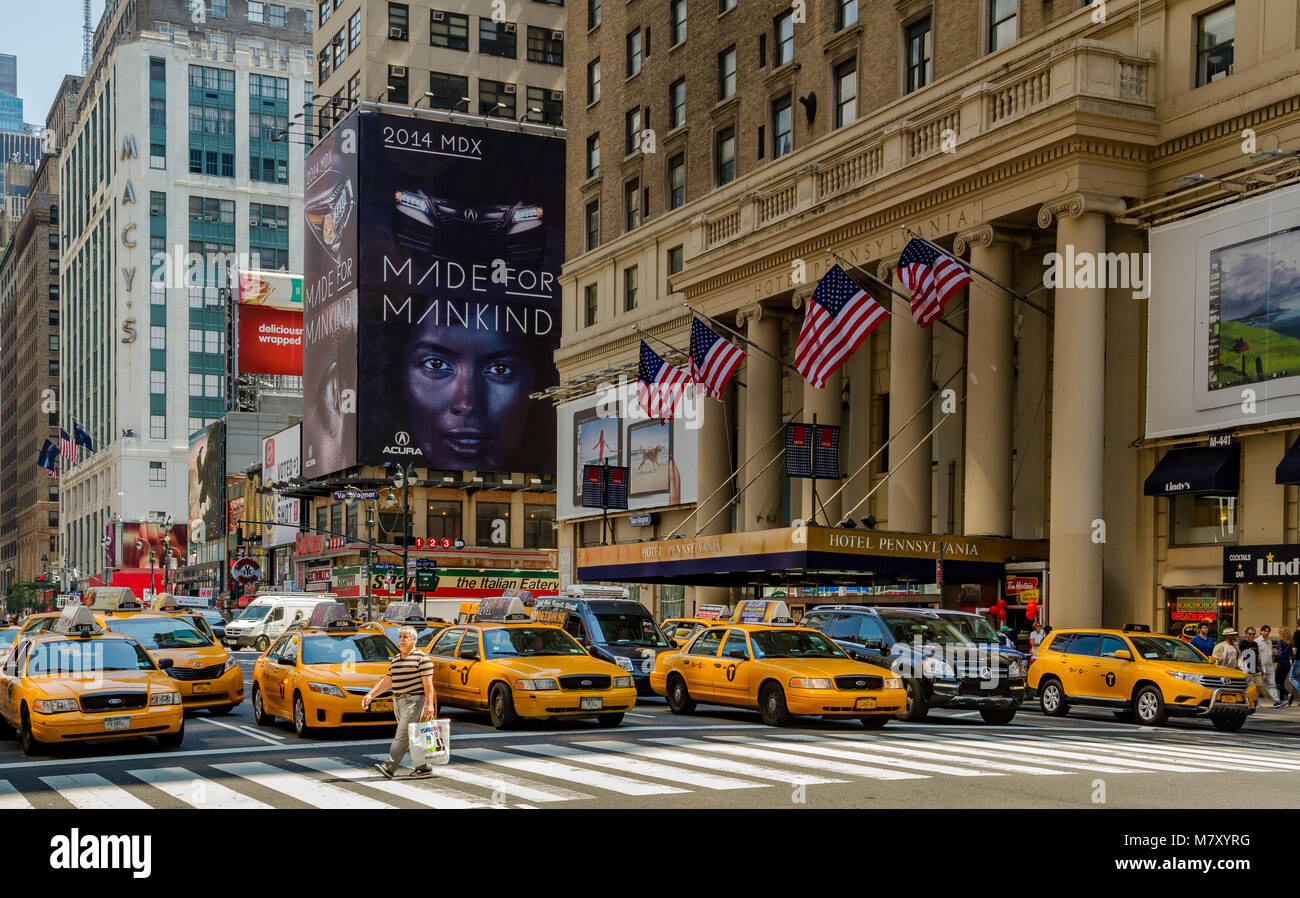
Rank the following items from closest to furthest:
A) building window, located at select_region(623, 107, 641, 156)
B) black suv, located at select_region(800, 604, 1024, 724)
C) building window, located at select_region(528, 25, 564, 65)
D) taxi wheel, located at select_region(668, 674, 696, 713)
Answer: black suv, located at select_region(800, 604, 1024, 724), taxi wheel, located at select_region(668, 674, 696, 713), building window, located at select_region(623, 107, 641, 156), building window, located at select_region(528, 25, 564, 65)

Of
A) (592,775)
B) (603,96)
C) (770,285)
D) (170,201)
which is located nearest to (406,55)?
(603,96)

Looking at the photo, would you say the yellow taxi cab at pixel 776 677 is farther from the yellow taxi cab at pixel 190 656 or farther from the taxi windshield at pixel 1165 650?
the yellow taxi cab at pixel 190 656

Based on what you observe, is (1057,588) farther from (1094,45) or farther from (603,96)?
(603,96)

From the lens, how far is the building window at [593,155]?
211 ft

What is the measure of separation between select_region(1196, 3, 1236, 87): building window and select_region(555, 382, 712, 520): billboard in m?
22.9

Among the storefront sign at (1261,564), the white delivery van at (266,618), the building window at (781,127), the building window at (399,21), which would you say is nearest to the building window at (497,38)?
the building window at (399,21)

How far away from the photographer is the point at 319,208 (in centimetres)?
9850

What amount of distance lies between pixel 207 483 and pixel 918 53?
10866cm

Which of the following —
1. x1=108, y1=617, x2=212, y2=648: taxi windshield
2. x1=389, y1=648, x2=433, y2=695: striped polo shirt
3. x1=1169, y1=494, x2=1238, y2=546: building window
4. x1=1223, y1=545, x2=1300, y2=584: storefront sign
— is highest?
x1=1169, y1=494, x2=1238, y2=546: building window

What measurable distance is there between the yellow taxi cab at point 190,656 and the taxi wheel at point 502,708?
16.4 ft

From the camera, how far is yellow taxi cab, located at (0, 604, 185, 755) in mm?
18359

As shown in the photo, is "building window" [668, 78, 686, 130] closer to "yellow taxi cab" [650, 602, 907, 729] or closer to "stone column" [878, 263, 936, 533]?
"stone column" [878, 263, 936, 533]

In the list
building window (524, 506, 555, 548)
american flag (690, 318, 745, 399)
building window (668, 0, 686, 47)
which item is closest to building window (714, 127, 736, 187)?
building window (668, 0, 686, 47)
